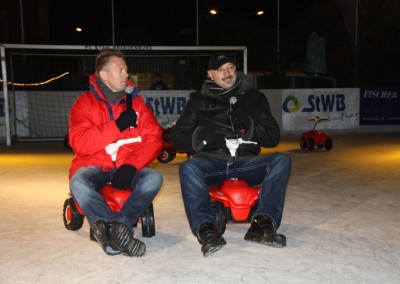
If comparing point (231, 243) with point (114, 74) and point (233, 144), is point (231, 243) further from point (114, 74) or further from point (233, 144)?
point (114, 74)

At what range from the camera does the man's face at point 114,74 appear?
3.80 meters

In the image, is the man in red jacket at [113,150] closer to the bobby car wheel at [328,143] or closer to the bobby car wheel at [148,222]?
the bobby car wheel at [148,222]

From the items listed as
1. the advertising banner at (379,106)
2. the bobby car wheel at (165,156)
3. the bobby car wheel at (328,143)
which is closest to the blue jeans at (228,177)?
the bobby car wheel at (165,156)

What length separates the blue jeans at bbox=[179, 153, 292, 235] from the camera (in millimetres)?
3674

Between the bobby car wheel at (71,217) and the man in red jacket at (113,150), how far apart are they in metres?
0.35

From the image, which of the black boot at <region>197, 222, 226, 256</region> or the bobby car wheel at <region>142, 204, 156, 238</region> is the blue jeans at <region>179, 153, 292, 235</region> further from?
the bobby car wheel at <region>142, 204, 156, 238</region>

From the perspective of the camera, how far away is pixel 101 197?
3.59 metres

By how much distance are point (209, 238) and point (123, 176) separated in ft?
2.60

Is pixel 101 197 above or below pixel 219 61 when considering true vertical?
below

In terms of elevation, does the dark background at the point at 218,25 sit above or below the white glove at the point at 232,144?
above

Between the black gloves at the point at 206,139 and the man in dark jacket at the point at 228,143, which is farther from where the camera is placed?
the black gloves at the point at 206,139

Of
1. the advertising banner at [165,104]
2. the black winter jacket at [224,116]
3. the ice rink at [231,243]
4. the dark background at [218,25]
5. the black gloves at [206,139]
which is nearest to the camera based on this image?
the ice rink at [231,243]

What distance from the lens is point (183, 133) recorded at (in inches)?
159

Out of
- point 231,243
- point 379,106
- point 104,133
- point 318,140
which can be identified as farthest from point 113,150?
point 379,106
